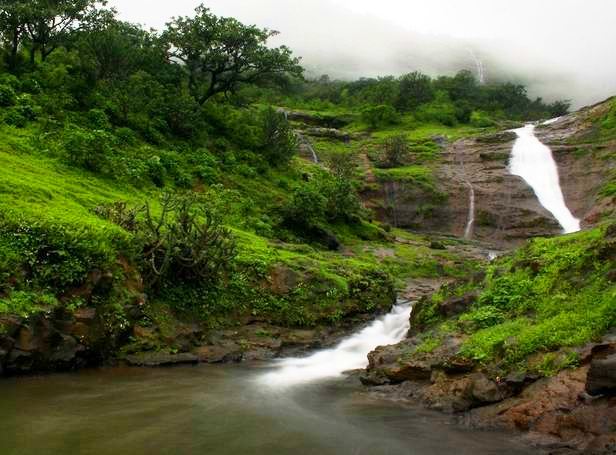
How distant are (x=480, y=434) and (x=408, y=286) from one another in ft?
54.4

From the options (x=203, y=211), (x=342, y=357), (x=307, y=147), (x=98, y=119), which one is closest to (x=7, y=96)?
(x=98, y=119)

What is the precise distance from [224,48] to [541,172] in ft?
82.5

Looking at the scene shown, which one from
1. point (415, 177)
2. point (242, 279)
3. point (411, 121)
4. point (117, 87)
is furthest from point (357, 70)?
point (242, 279)

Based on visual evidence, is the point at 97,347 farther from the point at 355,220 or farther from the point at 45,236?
the point at 355,220

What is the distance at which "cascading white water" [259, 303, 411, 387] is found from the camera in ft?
43.1

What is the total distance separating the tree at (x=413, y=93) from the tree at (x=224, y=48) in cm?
3723

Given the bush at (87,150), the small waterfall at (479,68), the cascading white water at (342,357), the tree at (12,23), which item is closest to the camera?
the cascading white water at (342,357)

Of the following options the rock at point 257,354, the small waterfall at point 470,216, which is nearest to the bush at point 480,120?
the small waterfall at point 470,216

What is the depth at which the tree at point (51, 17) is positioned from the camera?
91.6ft

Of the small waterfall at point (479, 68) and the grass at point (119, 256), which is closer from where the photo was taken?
the grass at point (119, 256)

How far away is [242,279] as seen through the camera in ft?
55.0

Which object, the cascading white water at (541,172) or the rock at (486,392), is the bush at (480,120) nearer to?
the cascading white water at (541,172)

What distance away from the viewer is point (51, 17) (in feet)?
93.9

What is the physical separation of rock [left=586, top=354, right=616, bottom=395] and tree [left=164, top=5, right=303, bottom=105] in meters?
29.5
